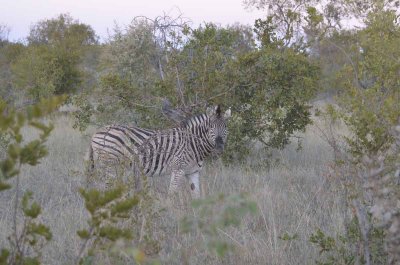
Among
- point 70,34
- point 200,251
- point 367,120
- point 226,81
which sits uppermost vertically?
point 70,34

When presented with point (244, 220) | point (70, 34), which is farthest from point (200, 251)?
point (70, 34)

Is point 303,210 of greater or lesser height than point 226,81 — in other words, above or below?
below

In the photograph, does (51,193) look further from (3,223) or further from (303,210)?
(303,210)

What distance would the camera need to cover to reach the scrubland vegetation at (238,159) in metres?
2.56

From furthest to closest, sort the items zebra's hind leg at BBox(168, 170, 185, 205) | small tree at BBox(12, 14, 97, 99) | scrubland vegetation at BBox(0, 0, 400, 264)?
1. small tree at BBox(12, 14, 97, 99)
2. zebra's hind leg at BBox(168, 170, 185, 205)
3. scrubland vegetation at BBox(0, 0, 400, 264)

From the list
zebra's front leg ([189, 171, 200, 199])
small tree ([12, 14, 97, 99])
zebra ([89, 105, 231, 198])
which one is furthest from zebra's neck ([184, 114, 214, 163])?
small tree ([12, 14, 97, 99])

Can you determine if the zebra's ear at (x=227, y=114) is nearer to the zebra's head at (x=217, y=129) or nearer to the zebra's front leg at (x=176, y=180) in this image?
the zebra's head at (x=217, y=129)

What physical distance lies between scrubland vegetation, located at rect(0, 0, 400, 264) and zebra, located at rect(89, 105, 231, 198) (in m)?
0.29

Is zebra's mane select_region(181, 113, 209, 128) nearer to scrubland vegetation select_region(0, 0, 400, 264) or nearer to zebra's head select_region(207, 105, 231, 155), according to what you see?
zebra's head select_region(207, 105, 231, 155)

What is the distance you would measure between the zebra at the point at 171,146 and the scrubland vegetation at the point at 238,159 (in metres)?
0.29

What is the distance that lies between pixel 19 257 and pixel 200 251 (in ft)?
6.79

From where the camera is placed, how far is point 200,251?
14.5 feet

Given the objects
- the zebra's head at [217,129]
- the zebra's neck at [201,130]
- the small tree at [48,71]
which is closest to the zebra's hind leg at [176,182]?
the zebra's neck at [201,130]

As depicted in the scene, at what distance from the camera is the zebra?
670 centimetres
